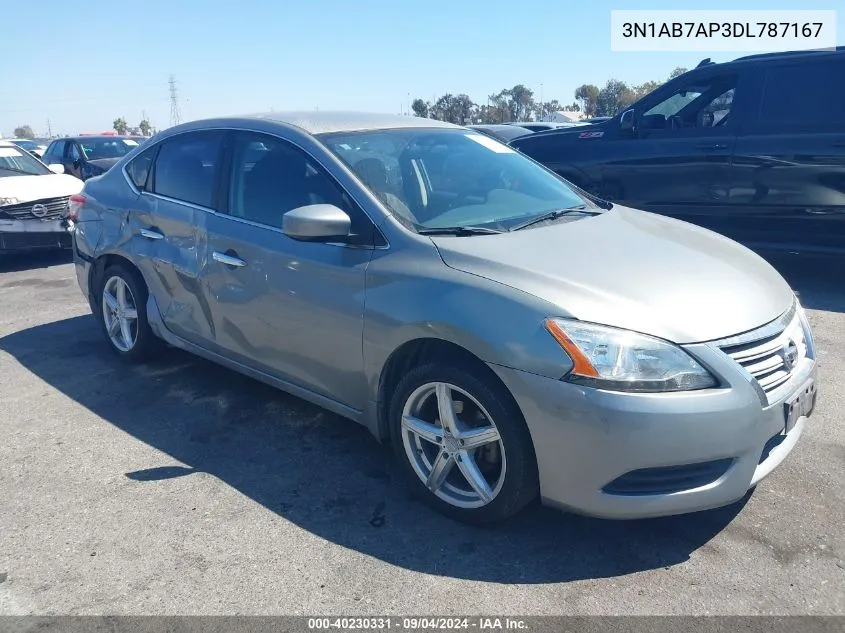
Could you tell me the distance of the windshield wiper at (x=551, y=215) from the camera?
3.41m

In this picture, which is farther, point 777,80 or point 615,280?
point 777,80

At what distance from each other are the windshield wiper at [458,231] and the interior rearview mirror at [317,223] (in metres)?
0.35

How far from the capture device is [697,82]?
6.70 m

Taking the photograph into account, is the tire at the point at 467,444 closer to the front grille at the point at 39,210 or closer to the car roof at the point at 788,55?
the car roof at the point at 788,55

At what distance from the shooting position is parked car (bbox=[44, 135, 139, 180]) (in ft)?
45.3

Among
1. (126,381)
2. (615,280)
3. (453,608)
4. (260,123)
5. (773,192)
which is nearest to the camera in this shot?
(453,608)

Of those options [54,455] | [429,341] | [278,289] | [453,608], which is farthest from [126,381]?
[453,608]

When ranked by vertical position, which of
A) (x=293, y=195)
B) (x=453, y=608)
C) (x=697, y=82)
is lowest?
(x=453, y=608)

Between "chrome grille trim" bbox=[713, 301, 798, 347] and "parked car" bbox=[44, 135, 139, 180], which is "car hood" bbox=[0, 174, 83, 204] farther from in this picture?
"chrome grille trim" bbox=[713, 301, 798, 347]

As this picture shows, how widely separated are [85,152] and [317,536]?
44.2ft

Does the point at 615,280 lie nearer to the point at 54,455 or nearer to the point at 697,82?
the point at 54,455

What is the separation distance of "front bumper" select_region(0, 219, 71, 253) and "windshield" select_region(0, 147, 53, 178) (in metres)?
1.14

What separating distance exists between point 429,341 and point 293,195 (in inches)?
47.2

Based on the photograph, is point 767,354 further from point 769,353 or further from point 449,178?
point 449,178
